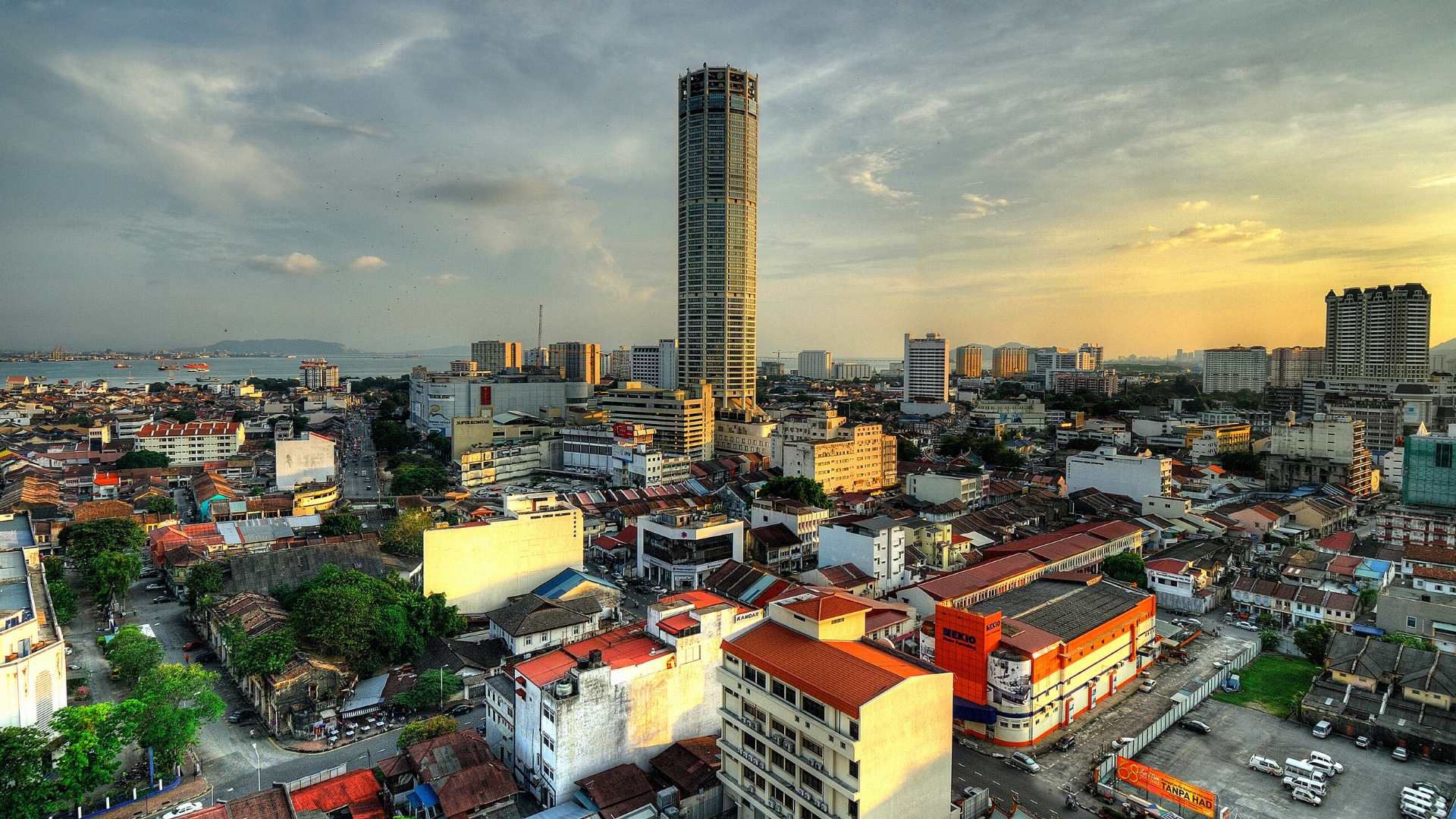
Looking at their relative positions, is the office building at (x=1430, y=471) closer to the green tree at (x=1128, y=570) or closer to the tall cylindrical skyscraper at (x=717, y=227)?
the green tree at (x=1128, y=570)

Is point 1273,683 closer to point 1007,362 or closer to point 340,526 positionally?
point 340,526

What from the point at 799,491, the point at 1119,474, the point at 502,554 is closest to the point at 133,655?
the point at 502,554

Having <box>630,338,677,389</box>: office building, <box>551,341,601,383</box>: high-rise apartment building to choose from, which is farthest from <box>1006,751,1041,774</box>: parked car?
<box>551,341,601,383</box>: high-rise apartment building

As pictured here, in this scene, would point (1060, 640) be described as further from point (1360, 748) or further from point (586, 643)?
point (586, 643)

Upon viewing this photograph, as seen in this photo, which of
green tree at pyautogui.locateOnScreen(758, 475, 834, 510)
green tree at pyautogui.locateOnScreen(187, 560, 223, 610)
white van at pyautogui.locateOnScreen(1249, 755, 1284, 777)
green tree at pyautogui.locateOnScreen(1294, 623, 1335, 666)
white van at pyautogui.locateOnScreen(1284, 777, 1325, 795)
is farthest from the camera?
green tree at pyautogui.locateOnScreen(758, 475, 834, 510)

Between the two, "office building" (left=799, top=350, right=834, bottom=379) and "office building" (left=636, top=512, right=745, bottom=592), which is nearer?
"office building" (left=636, top=512, right=745, bottom=592)

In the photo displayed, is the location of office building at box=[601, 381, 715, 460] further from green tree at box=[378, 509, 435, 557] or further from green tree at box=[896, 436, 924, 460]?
green tree at box=[378, 509, 435, 557]
